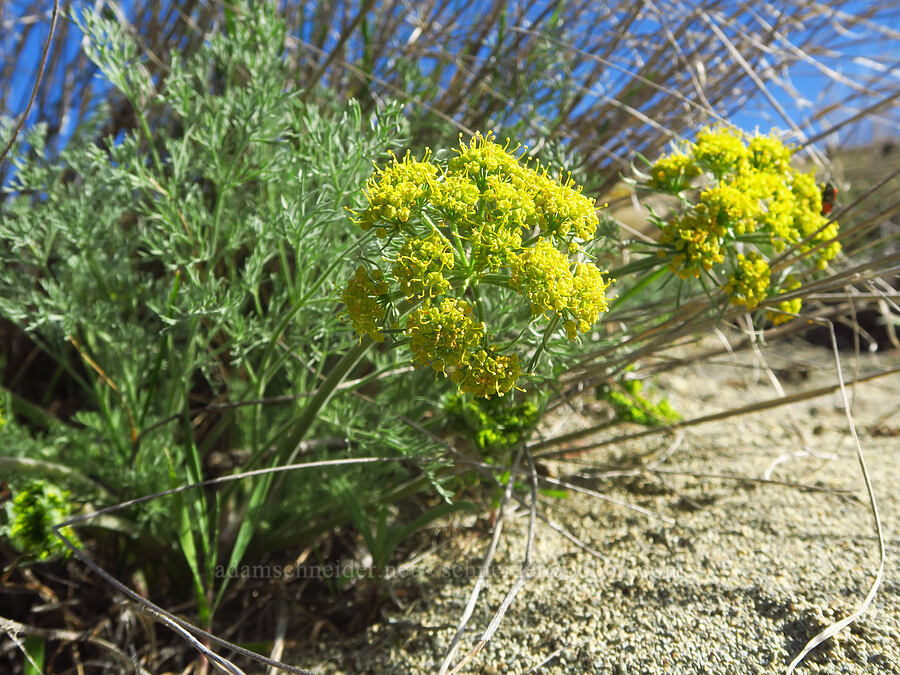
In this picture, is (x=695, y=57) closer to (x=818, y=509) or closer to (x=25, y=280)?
(x=818, y=509)

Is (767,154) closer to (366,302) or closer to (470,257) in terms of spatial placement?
(470,257)

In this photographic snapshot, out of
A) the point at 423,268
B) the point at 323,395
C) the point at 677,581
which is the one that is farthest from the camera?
the point at 677,581

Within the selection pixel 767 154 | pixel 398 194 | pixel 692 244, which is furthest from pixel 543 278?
pixel 767 154

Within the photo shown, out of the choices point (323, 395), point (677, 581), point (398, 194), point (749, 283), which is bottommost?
point (677, 581)

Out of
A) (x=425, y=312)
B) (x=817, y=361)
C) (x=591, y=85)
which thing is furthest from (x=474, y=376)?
(x=817, y=361)

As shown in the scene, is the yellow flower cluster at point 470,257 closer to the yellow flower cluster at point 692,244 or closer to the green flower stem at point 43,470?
the yellow flower cluster at point 692,244

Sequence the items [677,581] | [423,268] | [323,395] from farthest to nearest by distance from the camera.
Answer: [677,581], [323,395], [423,268]
